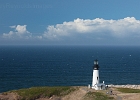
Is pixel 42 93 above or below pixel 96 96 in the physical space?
below

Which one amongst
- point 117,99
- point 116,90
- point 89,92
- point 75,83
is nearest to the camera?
point 117,99

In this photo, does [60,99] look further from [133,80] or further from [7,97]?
[133,80]

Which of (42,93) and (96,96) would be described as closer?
(96,96)

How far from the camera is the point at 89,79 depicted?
4139 inches

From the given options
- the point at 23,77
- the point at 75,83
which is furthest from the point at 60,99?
the point at 23,77

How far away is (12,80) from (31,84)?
450 inches

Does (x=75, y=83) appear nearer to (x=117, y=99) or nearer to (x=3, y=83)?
(x=3, y=83)

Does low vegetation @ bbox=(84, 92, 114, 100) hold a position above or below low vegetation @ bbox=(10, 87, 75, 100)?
above

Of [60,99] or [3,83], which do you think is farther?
[3,83]

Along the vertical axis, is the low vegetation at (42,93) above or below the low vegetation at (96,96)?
below

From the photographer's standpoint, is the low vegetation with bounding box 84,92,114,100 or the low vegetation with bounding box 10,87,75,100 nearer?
the low vegetation with bounding box 84,92,114,100

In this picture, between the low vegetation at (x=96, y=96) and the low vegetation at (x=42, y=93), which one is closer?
the low vegetation at (x=96, y=96)

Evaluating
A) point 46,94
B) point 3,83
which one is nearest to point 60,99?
point 46,94

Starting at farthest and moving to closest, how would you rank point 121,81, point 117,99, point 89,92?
point 121,81 < point 89,92 < point 117,99
